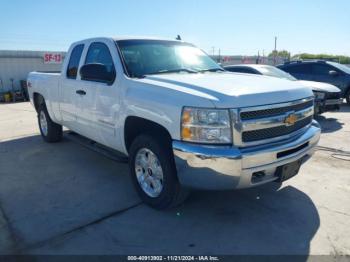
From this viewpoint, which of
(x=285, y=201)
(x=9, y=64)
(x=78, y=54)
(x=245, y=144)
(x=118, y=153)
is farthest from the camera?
(x=9, y=64)

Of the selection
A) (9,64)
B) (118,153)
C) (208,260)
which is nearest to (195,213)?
(208,260)

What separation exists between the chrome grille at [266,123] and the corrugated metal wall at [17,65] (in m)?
17.3

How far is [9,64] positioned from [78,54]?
46.7 ft

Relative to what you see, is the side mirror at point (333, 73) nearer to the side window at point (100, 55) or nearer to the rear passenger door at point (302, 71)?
the rear passenger door at point (302, 71)

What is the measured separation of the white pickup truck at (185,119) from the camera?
2947 millimetres

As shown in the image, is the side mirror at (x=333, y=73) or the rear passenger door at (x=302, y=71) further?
the rear passenger door at (x=302, y=71)

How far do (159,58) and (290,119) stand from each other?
6.26 feet

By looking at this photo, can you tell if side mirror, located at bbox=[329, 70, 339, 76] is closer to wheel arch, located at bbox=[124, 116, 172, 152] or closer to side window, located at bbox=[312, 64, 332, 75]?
side window, located at bbox=[312, 64, 332, 75]

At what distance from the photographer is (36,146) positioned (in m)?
6.65

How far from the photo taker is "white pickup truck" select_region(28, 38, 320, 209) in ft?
9.67

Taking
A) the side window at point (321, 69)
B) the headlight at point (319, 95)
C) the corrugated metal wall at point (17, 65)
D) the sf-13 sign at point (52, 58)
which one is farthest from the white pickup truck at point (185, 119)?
the sf-13 sign at point (52, 58)

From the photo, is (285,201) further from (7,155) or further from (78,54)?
(7,155)

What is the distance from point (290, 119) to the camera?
3316 millimetres

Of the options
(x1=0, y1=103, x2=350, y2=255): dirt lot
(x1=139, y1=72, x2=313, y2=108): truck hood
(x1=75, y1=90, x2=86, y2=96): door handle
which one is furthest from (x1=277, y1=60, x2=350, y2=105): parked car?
(x1=75, y1=90, x2=86, y2=96): door handle
